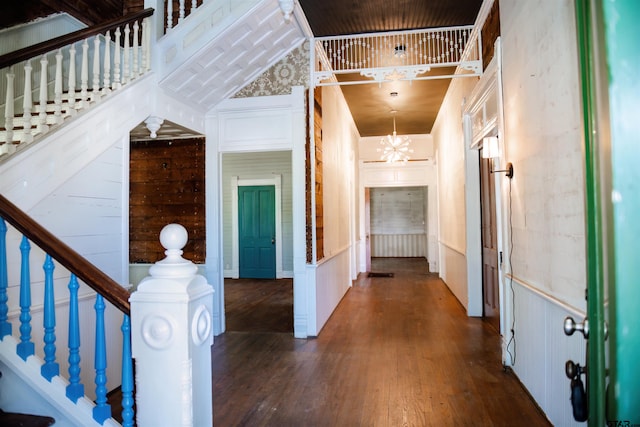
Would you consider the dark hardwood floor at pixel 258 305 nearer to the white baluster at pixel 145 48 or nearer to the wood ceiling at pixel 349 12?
the white baluster at pixel 145 48

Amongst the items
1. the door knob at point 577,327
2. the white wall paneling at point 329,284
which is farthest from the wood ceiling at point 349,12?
the door knob at point 577,327

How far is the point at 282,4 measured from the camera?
3.90 meters

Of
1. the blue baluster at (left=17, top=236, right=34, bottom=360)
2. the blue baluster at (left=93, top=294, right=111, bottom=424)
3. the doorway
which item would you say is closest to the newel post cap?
the blue baluster at (left=93, top=294, right=111, bottom=424)

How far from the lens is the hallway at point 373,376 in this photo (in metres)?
2.72

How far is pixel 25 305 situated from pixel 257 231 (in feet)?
24.7

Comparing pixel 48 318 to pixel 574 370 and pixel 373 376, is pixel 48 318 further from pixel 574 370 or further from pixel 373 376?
pixel 373 376

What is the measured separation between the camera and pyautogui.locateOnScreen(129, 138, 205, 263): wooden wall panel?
4879mm

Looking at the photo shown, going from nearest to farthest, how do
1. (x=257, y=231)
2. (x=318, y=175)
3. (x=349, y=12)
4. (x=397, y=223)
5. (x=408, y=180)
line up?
1. (x=349, y=12)
2. (x=318, y=175)
3. (x=257, y=231)
4. (x=408, y=180)
5. (x=397, y=223)

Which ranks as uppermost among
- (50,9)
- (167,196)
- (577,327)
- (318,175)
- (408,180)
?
(50,9)

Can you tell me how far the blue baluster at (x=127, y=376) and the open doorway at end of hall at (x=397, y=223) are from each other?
12.6 meters

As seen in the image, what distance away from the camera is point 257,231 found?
9.31m

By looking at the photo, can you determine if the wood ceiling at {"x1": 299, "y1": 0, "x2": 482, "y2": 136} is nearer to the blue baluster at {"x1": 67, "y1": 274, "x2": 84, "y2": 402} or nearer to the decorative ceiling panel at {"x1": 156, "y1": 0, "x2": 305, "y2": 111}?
the decorative ceiling panel at {"x1": 156, "y1": 0, "x2": 305, "y2": 111}

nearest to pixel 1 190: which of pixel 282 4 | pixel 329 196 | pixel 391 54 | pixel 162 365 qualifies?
pixel 162 365

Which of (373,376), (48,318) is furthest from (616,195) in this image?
(373,376)
